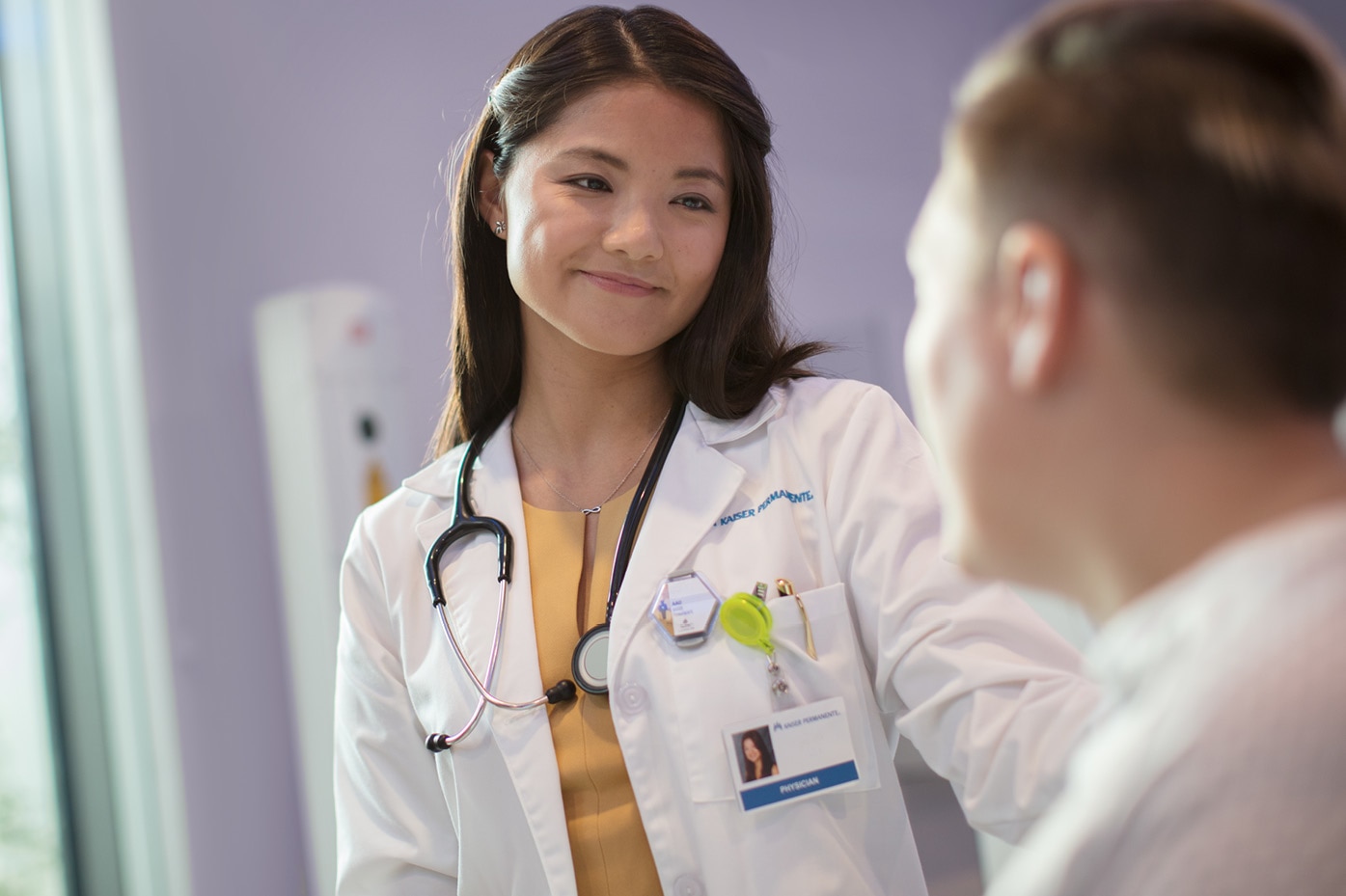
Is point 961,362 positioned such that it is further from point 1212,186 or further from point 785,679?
point 785,679

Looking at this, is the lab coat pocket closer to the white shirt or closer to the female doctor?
the female doctor

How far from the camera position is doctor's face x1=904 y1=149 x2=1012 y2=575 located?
0.69 meters

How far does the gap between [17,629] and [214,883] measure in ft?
2.41

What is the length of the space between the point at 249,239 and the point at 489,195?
4.86 feet

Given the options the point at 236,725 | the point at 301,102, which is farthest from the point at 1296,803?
the point at 301,102

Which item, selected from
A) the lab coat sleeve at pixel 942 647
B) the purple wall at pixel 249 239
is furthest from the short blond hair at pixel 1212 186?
the purple wall at pixel 249 239

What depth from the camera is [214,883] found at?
2684 mm

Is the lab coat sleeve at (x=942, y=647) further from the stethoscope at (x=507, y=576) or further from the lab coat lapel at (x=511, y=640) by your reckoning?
the lab coat lapel at (x=511, y=640)

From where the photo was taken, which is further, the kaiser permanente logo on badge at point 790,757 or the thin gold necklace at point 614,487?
the thin gold necklace at point 614,487

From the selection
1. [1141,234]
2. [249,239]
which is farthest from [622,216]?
[249,239]

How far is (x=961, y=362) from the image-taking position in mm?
707

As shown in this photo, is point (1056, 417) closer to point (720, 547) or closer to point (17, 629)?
point (720, 547)

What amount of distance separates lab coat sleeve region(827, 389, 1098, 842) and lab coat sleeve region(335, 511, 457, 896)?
1.94ft

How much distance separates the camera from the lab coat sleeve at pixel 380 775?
4.82 ft
